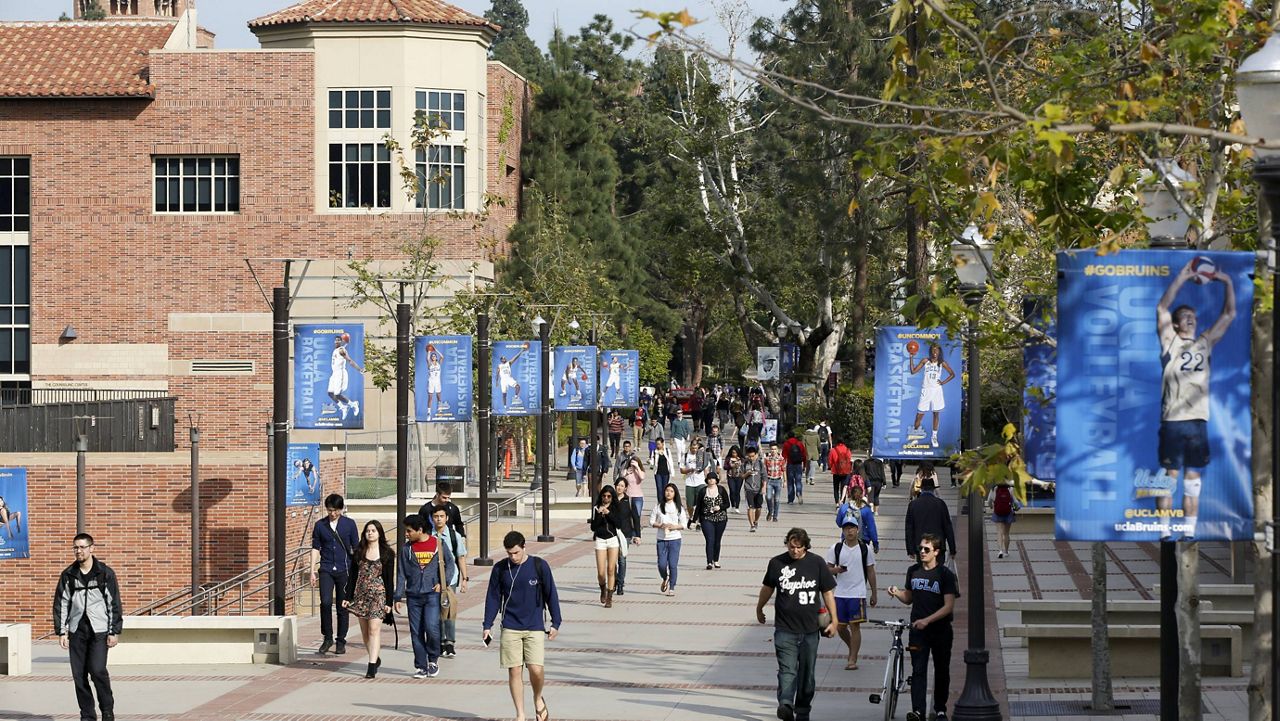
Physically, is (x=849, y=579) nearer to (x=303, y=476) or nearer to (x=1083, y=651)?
(x=1083, y=651)

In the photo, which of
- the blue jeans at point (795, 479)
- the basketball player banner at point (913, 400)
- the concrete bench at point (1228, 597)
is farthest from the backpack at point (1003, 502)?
the blue jeans at point (795, 479)

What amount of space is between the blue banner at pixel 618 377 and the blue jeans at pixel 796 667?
28.3 m

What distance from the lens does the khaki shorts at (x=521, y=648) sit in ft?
47.6

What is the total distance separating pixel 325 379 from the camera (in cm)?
2367

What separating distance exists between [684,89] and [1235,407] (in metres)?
61.0

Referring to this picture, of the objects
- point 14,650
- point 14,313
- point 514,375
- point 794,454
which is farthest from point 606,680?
point 14,313

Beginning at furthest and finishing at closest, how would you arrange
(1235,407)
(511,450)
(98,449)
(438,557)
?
(511,450) → (98,449) → (438,557) → (1235,407)

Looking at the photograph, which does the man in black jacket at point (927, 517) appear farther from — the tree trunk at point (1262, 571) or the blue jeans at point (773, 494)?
the blue jeans at point (773, 494)

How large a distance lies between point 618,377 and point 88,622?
2937 cm

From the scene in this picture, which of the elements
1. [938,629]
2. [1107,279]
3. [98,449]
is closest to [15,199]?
[98,449]

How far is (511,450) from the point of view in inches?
2114

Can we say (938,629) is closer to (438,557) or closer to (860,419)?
(438,557)

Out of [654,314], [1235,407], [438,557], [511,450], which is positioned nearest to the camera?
[1235,407]

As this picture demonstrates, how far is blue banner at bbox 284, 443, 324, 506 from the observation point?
1001 inches
